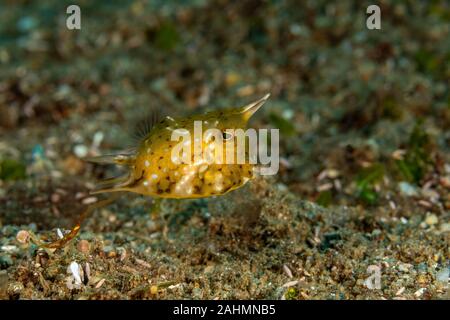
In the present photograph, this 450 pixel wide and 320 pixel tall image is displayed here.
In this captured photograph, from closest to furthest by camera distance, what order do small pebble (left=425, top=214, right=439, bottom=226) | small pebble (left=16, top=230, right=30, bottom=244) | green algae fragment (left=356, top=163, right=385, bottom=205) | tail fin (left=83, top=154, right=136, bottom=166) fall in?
tail fin (left=83, top=154, right=136, bottom=166) → small pebble (left=16, top=230, right=30, bottom=244) → small pebble (left=425, top=214, right=439, bottom=226) → green algae fragment (left=356, top=163, right=385, bottom=205)

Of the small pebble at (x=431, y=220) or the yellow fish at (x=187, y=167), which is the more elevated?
the yellow fish at (x=187, y=167)

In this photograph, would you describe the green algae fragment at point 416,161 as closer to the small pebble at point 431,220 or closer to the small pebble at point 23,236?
the small pebble at point 431,220

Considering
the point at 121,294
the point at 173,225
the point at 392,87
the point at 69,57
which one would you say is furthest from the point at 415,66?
the point at 121,294

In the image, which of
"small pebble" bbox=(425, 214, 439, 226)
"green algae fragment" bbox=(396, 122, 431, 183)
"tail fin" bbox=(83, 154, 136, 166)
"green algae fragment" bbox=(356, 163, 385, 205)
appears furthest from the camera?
"green algae fragment" bbox=(396, 122, 431, 183)

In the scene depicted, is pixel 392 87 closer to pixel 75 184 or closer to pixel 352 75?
pixel 352 75

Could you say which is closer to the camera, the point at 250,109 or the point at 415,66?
the point at 250,109

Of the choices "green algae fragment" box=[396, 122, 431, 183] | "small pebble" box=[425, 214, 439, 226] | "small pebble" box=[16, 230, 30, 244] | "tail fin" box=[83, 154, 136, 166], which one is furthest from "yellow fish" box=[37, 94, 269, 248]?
"green algae fragment" box=[396, 122, 431, 183]

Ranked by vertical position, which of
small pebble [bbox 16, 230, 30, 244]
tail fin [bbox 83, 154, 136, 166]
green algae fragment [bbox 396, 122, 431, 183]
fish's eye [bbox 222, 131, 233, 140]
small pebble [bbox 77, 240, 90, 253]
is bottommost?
small pebble [bbox 77, 240, 90, 253]

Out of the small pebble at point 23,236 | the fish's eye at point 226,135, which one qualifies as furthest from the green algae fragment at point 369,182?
the small pebble at point 23,236

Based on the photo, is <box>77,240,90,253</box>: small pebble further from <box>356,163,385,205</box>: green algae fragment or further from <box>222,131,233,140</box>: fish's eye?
<box>356,163,385,205</box>: green algae fragment
